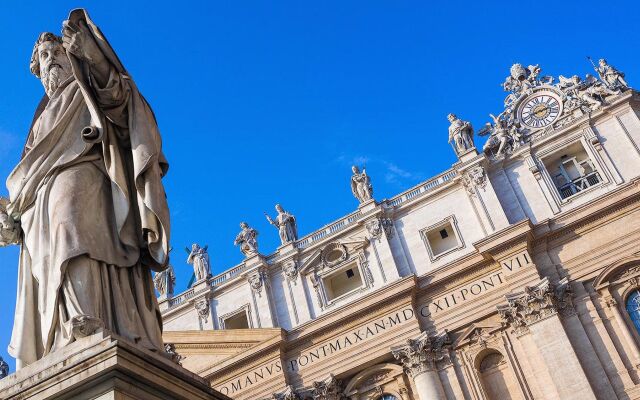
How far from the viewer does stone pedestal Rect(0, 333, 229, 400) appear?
3.45m

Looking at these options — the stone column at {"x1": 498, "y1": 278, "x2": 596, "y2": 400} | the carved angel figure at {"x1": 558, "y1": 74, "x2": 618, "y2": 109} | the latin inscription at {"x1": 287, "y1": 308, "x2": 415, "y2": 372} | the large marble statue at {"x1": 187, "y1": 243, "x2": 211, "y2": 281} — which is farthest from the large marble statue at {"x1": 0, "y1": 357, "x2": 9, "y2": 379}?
the carved angel figure at {"x1": 558, "y1": 74, "x2": 618, "y2": 109}

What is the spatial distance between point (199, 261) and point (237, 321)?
11.2 feet

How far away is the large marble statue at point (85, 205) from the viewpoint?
412 centimetres

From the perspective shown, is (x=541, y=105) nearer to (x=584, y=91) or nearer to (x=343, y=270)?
(x=584, y=91)

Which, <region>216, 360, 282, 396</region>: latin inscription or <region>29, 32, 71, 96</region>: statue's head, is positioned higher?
<region>216, 360, 282, 396</region>: latin inscription

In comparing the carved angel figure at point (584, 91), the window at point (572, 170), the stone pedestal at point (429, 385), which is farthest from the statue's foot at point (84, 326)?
the carved angel figure at point (584, 91)

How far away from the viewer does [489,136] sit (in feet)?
90.9

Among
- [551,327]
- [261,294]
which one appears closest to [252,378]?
[261,294]

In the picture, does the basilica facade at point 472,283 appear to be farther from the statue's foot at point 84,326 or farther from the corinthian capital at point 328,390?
the statue's foot at point 84,326

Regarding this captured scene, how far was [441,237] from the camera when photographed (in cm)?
2642

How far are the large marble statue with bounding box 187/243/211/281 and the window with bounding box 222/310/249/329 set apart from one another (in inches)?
89.3

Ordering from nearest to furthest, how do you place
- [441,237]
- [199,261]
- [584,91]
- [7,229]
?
[7,229] < [441,237] < [584,91] < [199,261]

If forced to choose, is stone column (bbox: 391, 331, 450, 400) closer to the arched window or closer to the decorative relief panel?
the decorative relief panel

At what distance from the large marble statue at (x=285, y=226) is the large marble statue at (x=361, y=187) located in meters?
2.88
